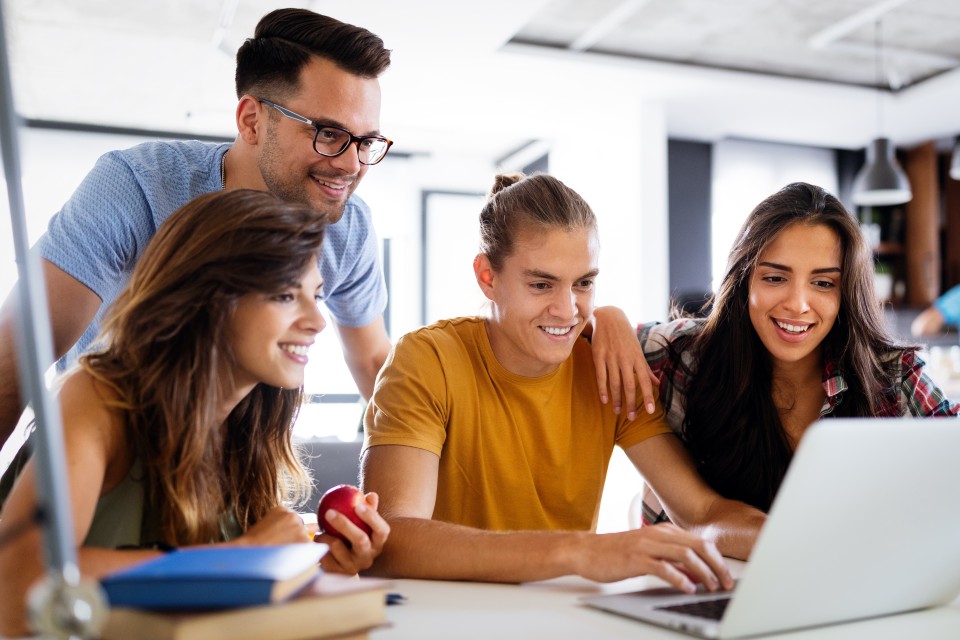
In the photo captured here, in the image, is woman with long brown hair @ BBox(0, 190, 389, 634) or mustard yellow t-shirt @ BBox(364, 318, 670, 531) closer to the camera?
woman with long brown hair @ BBox(0, 190, 389, 634)

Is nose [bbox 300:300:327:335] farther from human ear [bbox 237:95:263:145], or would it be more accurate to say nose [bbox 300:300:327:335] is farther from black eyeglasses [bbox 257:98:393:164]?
human ear [bbox 237:95:263:145]

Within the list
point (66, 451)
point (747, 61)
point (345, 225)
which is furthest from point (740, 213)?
point (66, 451)

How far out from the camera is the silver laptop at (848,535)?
2.55 feet

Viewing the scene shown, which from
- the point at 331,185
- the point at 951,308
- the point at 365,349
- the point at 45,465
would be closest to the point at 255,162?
the point at 331,185

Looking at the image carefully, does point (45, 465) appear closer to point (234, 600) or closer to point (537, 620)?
point (234, 600)

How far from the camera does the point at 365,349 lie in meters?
2.32

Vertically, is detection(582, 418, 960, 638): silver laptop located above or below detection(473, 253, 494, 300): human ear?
below

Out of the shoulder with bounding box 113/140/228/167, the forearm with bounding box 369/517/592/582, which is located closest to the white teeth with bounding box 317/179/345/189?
the shoulder with bounding box 113/140/228/167

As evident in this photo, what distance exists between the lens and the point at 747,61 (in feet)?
18.5

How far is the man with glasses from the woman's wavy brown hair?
1.67ft

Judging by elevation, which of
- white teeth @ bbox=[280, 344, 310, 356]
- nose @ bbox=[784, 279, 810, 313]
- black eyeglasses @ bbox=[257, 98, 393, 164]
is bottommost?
white teeth @ bbox=[280, 344, 310, 356]

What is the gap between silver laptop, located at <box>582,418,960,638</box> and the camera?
777 millimetres

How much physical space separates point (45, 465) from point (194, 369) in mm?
602

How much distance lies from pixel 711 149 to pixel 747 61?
1.33 metres
